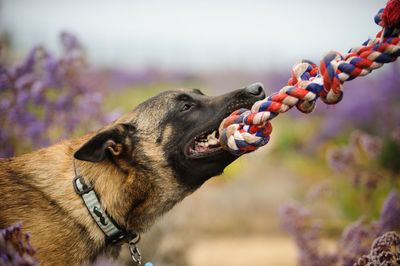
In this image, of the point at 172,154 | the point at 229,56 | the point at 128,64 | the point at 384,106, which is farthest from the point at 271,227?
the point at 229,56

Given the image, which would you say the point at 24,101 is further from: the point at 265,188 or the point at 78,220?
the point at 265,188

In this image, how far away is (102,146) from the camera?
84.0 inches

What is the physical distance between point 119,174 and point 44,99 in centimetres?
224

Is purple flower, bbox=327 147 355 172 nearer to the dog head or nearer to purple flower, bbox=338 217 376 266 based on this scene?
purple flower, bbox=338 217 376 266

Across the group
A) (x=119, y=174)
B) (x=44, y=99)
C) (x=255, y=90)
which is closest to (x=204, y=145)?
(x=255, y=90)

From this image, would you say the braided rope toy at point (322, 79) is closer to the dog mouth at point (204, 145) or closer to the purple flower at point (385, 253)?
the dog mouth at point (204, 145)

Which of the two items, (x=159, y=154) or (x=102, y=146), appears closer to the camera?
(x=102, y=146)

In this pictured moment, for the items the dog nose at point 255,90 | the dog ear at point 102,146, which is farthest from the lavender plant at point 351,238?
the dog ear at point 102,146

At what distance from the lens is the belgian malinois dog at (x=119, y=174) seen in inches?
82.4

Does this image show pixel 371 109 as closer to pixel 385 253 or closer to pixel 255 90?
pixel 255 90

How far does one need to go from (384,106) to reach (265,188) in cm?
305

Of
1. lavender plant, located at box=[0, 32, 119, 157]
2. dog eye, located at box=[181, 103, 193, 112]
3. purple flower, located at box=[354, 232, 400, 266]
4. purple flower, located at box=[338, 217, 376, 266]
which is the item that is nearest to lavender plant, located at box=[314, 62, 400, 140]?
purple flower, located at box=[338, 217, 376, 266]

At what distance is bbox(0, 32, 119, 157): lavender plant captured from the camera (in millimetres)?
3672

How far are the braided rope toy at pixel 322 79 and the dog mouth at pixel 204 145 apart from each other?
1.22ft
